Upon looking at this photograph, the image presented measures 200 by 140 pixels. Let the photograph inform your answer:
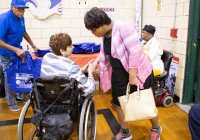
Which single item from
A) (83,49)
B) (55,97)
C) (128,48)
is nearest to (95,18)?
(128,48)

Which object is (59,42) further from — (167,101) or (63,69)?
(167,101)

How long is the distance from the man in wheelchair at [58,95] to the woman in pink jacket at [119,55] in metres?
0.23

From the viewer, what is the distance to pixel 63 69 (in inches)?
59.7

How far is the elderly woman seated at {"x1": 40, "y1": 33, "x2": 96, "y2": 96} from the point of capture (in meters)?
1.52

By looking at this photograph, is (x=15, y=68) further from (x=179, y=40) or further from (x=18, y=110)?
(x=179, y=40)

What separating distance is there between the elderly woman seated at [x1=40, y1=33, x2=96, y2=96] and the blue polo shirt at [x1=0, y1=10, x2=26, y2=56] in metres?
1.17

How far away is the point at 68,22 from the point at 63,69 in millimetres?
2368

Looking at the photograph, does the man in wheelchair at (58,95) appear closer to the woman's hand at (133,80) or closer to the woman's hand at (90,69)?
the woman's hand at (90,69)

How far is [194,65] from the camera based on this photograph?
8.58ft

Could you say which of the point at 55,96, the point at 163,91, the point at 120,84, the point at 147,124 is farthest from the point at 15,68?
the point at 163,91

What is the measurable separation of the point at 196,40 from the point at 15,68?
96.7 inches

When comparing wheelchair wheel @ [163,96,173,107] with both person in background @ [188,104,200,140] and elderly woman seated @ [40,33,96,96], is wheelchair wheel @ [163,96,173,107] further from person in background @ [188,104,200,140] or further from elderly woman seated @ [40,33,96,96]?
elderly woman seated @ [40,33,96,96]

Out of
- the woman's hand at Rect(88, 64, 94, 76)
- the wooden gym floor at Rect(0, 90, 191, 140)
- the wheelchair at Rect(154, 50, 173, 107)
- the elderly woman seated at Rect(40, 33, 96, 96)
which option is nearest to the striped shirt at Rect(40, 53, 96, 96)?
the elderly woman seated at Rect(40, 33, 96, 96)

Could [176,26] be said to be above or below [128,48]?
above
